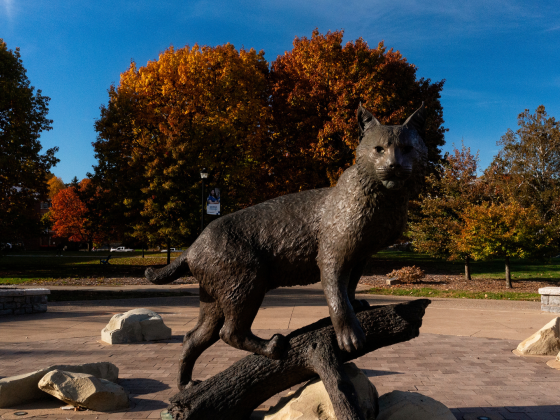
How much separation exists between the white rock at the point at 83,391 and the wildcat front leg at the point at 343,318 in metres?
2.75

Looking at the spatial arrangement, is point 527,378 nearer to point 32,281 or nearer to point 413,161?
point 413,161

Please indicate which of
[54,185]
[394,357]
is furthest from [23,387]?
[54,185]

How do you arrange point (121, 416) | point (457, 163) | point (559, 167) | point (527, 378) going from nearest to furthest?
point (121, 416) < point (527, 378) < point (457, 163) < point (559, 167)

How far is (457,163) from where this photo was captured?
1819cm

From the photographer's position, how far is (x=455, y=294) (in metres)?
13.9

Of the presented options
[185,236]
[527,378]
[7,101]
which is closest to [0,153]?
[7,101]

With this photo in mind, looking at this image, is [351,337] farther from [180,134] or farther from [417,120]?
[180,134]

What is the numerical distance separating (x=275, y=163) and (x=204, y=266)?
60.1 ft

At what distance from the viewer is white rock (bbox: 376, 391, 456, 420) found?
144 inches

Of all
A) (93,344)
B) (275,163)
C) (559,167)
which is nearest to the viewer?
(93,344)

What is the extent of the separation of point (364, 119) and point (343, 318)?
1560mm

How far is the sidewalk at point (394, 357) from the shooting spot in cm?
474

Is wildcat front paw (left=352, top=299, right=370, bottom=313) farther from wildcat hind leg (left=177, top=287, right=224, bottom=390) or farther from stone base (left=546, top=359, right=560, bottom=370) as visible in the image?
stone base (left=546, top=359, right=560, bottom=370)

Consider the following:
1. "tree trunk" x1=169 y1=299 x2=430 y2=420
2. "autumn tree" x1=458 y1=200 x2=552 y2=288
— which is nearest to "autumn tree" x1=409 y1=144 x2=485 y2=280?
"autumn tree" x1=458 y1=200 x2=552 y2=288
